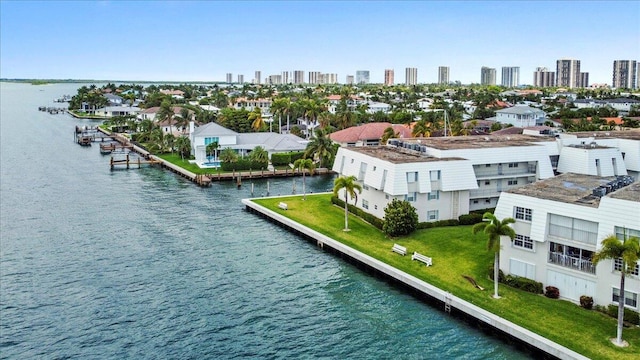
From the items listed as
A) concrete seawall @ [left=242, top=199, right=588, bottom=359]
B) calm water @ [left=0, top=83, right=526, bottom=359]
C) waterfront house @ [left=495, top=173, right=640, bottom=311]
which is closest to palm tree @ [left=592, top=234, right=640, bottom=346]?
waterfront house @ [left=495, top=173, right=640, bottom=311]

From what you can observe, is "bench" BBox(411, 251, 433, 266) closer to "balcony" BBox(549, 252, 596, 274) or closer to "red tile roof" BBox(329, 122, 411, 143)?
"balcony" BBox(549, 252, 596, 274)

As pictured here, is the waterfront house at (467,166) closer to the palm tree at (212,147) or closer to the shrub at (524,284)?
the shrub at (524,284)

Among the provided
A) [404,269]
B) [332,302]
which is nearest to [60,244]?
[332,302]

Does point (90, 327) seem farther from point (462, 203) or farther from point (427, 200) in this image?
point (462, 203)

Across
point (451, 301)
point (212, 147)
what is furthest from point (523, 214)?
point (212, 147)

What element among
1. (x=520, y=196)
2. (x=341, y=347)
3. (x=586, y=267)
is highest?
(x=520, y=196)

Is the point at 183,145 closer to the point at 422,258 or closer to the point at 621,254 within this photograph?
the point at 422,258

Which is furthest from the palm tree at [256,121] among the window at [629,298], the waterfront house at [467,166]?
the window at [629,298]
